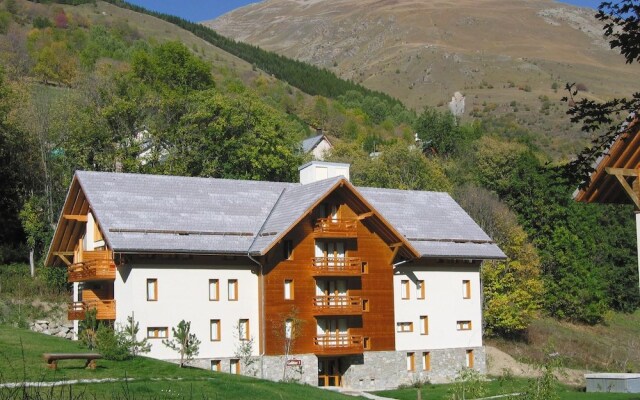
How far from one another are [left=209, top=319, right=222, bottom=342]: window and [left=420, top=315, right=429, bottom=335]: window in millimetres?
11988

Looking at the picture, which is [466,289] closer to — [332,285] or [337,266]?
[332,285]

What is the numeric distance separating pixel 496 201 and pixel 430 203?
70.5ft

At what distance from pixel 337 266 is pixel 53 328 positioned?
1622cm

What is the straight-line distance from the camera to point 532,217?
78812mm

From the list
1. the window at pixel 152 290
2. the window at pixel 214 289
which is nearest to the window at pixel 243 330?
the window at pixel 214 289

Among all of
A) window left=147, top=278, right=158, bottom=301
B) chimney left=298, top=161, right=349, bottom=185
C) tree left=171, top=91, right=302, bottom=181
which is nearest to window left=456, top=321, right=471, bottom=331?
chimney left=298, top=161, right=349, bottom=185

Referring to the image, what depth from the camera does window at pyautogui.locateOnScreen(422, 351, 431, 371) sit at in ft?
171

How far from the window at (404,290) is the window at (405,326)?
54.5 inches

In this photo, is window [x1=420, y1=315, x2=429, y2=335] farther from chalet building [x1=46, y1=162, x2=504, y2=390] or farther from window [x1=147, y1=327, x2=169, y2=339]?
window [x1=147, y1=327, x2=169, y2=339]

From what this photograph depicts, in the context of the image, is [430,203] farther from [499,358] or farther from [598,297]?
[598,297]

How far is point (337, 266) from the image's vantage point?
49188mm

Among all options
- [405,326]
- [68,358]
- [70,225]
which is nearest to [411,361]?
[405,326]

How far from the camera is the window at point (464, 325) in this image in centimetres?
5416

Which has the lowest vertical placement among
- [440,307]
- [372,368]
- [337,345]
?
[372,368]
